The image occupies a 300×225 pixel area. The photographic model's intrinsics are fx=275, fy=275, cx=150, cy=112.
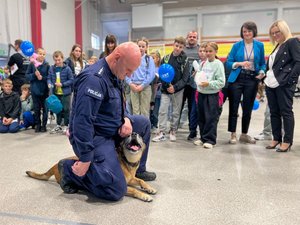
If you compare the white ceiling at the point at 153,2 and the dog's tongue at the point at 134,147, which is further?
the white ceiling at the point at 153,2

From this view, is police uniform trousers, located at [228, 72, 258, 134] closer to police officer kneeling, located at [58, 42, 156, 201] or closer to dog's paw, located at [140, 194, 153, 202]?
police officer kneeling, located at [58, 42, 156, 201]

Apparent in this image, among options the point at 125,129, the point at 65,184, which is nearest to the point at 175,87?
the point at 125,129

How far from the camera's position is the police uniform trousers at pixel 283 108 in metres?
2.85

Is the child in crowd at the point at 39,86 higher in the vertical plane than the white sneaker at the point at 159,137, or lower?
higher

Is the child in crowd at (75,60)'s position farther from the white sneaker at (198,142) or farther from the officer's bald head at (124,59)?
the officer's bald head at (124,59)

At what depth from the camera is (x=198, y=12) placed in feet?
39.6

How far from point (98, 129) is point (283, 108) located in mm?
2042

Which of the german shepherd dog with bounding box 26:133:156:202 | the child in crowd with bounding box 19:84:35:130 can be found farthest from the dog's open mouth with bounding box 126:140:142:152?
the child in crowd with bounding box 19:84:35:130

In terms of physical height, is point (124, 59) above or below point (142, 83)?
above

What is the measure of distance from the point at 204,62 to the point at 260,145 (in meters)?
1.19

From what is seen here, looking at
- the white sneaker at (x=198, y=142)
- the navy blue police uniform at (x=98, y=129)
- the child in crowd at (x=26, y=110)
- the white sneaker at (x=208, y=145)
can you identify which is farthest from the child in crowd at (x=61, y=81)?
the navy blue police uniform at (x=98, y=129)

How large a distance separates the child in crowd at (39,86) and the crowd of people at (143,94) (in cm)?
1

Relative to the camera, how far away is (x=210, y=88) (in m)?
3.06

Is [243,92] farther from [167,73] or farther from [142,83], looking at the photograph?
[142,83]
